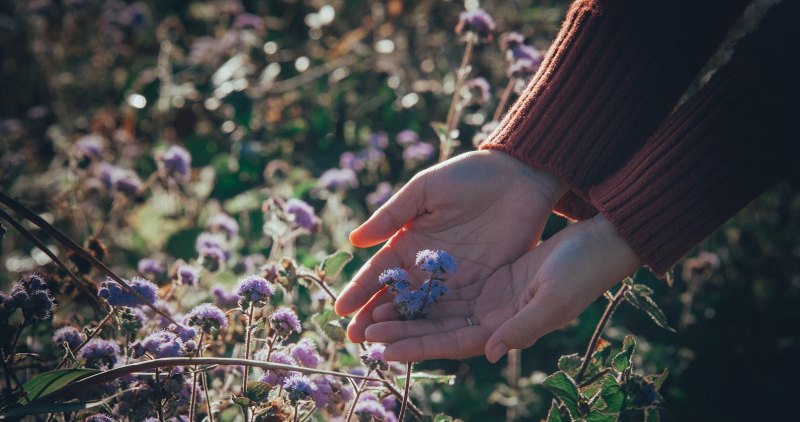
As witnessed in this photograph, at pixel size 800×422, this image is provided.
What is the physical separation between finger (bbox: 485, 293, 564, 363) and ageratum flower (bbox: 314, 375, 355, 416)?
47 cm

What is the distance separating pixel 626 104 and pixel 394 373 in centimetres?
129

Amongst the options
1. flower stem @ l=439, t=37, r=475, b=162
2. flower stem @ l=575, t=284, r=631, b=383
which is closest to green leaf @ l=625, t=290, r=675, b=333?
flower stem @ l=575, t=284, r=631, b=383

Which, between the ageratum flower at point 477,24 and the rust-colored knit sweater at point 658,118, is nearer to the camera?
the rust-colored knit sweater at point 658,118

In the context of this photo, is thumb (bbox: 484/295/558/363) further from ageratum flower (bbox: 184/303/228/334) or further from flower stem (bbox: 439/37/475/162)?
flower stem (bbox: 439/37/475/162)

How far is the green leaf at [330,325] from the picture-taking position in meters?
2.16

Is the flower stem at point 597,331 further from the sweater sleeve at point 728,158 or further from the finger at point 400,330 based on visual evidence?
the finger at point 400,330

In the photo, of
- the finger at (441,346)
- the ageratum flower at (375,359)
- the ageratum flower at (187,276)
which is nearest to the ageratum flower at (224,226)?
the ageratum flower at (187,276)

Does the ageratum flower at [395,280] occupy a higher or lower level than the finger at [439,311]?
higher

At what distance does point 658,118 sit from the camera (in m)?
2.50

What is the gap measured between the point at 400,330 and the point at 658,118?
134cm

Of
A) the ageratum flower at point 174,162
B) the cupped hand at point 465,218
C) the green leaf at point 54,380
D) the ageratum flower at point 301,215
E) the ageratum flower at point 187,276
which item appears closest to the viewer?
the green leaf at point 54,380

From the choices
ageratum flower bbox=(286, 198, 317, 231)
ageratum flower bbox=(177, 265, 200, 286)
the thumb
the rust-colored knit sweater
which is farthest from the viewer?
ageratum flower bbox=(286, 198, 317, 231)

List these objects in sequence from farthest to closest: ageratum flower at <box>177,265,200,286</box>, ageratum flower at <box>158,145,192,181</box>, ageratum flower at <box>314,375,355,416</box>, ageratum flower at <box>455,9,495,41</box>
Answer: ageratum flower at <box>158,145,192,181</box>, ageratum flower at <box>455,9,495,41</box>, ageratum flower at <box>177,265,200,286</box>, ageratum flower at <box>314,375,355,416</box>

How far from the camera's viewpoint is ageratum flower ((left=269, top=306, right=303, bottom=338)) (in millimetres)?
1888
